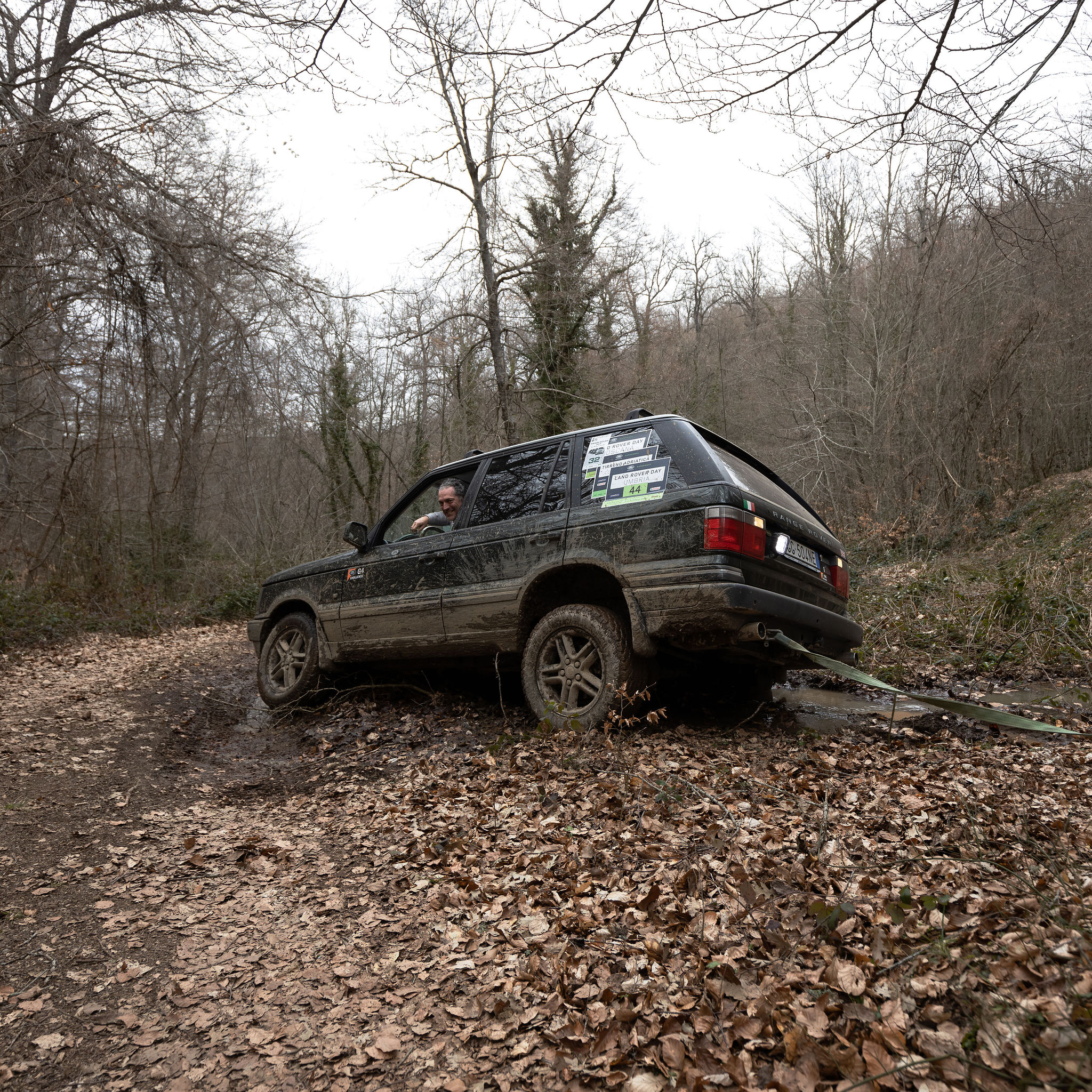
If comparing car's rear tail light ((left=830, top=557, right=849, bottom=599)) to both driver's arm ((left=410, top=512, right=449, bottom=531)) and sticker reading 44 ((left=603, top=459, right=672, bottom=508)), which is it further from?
driver's arm ((left=410, top=512, right=449, bottom=531))

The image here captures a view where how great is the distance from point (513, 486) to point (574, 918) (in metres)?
2.99

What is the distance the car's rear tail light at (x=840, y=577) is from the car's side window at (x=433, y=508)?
8.67ft

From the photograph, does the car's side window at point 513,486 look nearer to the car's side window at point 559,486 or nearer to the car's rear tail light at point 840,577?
the car's side window at point 559,486

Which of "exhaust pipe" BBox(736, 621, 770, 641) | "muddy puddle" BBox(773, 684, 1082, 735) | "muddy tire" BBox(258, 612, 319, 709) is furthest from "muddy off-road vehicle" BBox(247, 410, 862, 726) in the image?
"muddy tire" BBox(258, 612, 319, 709)

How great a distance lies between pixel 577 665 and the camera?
4.42 m

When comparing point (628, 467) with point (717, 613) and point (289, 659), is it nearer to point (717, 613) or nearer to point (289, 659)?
point (717, 613)

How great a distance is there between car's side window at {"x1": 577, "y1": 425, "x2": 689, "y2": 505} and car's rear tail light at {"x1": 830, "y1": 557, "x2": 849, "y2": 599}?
1469 mm

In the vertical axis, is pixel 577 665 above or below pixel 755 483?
below

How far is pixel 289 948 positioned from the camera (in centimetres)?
276

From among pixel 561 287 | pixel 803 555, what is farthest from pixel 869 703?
pixel 561 287

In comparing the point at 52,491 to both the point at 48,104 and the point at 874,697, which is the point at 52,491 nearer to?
the point at 48,104

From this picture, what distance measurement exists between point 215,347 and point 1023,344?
47.0 feet

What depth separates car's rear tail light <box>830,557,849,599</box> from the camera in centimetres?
484

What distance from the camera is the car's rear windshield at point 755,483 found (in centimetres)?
418
